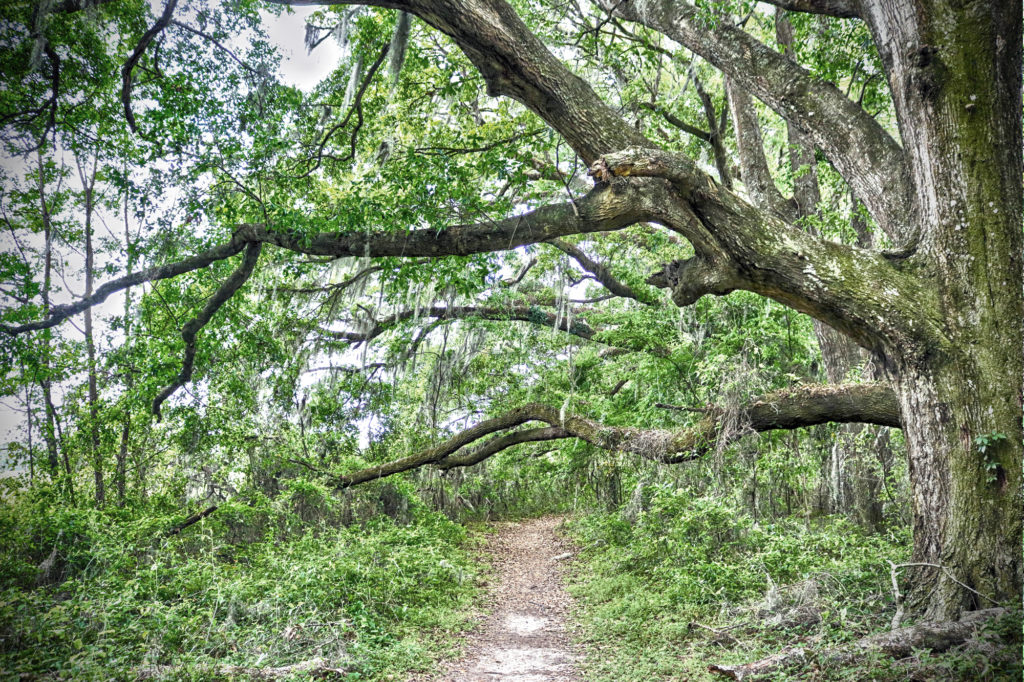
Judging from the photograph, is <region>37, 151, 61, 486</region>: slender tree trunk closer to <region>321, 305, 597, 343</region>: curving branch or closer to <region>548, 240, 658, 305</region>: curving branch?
<region>321, 305, 597, 343</region>: curving branch

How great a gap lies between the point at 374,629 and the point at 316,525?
4262 millimetres

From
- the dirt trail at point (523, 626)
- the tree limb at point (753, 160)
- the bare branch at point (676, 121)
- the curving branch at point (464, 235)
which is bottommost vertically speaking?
the dirt trail at point (523, 626)

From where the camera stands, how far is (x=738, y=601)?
5.52m

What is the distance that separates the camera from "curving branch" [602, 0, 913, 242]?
15.6 feet

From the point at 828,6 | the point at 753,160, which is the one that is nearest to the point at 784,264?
the point at 828,6

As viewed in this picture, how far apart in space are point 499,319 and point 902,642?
6957 mm

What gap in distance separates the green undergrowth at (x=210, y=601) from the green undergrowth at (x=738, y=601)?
1814 mm

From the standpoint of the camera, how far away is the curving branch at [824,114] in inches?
187

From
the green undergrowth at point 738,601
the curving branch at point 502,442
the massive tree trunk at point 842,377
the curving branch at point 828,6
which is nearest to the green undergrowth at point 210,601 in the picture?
the curving branch at point 502,442

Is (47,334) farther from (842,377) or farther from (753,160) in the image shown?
(842,377)

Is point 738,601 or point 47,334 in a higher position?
point 47,334

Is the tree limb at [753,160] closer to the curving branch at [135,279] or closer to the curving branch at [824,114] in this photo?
the curving branch at [824,114]

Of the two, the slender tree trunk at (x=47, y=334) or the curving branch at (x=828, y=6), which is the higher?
the curving branch at (x=828, y=6)

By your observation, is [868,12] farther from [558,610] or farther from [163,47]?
[558,610]
